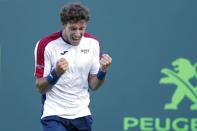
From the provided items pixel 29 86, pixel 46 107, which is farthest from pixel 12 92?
pixel 46 107

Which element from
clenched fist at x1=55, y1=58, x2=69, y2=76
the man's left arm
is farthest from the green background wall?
clenched fist at x1=55, y1=58, x2=69, y2=76

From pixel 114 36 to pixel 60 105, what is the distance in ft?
6.94

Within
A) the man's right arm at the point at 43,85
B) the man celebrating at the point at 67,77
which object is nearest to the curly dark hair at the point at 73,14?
the man celebrating at the point at 67,77

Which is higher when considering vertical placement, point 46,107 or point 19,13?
point 19,13

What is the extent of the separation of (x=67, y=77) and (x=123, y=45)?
2.10 m

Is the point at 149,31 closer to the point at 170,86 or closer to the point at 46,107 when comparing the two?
the point at 170,86

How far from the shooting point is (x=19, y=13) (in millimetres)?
7469

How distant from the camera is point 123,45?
7.46m

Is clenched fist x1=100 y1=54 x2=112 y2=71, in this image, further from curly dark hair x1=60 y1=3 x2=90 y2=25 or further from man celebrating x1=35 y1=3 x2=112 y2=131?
curly dark hair x1=60 y1=3 x2=90 y2=25

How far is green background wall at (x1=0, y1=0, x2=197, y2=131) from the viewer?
7434 millimetres

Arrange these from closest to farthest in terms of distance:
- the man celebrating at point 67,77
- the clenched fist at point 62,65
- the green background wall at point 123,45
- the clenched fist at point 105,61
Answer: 1. the clenched fist at point 62,65
2. the clenched fist at point 105,61
3. the man celebrating at point 67,77
4. the green background wall at point 123,45

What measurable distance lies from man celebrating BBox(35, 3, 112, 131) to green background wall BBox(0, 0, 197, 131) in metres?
1.91

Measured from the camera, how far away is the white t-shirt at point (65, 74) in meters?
5.45

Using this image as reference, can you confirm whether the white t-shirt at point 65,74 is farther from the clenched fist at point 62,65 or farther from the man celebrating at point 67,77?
the clenched fist at point 62,65
